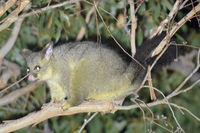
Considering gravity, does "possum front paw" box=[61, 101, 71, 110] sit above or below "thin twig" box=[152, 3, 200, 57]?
below

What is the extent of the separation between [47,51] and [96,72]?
51 cm

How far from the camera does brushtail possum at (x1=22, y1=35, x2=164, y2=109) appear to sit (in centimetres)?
390

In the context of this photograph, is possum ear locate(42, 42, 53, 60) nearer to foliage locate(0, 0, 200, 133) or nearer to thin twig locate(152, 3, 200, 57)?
foliage locate(0, 0, 200, 133)

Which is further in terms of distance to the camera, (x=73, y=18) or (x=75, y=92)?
(x=73, y=18)

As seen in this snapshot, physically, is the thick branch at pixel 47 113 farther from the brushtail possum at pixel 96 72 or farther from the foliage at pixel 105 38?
the foliage at pixel 105 38

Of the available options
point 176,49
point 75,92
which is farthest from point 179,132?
point 75,92

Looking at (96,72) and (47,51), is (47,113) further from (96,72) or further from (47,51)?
(47,51)

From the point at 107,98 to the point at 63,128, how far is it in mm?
2320

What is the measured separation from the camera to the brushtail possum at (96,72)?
3896 millimetres

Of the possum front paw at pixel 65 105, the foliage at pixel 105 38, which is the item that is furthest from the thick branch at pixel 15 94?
the possum front paw at pixel 65 105

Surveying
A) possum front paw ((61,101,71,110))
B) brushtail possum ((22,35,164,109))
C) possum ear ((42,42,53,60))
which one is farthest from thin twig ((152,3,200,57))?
possum ear ((42,42,53,60))

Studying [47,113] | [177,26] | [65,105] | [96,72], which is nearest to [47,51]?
[96,72]

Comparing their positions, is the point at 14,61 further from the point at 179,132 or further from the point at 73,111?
the point at 179,132

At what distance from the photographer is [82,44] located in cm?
421
